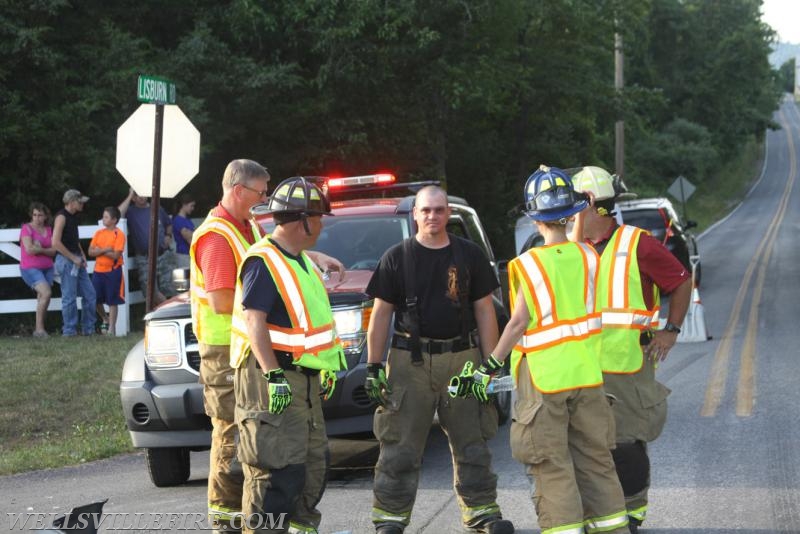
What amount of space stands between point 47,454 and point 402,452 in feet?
13.9

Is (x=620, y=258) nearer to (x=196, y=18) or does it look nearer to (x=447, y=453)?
(x=447, y=453)

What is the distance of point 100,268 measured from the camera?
15.4 m

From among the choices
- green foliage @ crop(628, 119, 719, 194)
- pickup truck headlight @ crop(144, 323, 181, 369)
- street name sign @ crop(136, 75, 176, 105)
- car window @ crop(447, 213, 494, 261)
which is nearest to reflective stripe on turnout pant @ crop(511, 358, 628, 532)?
pickup truck headlight @ crop(144, 323, 181, 369)

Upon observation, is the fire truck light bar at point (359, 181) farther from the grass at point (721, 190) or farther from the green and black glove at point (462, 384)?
the grass at point (721, 190)

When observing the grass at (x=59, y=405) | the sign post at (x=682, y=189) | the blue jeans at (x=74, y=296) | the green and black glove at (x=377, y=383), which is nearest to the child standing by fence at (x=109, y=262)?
the blue jeans at (x=74, y=296)

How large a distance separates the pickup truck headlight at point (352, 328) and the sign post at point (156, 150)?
136 inches

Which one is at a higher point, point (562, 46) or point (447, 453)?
point (562, 46)

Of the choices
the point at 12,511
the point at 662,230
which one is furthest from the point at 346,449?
the point at 662,230

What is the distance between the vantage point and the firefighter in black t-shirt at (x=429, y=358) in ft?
21.1

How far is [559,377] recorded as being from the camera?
5543 mm

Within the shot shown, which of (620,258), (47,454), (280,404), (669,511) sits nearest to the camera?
(280,404)

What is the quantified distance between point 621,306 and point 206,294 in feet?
6.90

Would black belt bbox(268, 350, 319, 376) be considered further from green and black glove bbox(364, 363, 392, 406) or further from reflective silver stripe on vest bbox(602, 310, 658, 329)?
reflective silver stripe on vest bbox(602, 310, 658, 329)

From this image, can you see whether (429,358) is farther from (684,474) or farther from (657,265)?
(684,474)
